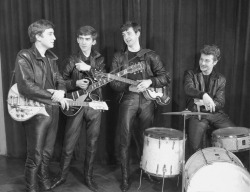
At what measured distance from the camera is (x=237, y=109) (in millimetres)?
4621

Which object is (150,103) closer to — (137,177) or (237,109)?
(137,177)

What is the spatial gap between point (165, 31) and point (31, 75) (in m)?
1.90

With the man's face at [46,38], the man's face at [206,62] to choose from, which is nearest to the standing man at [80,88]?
the man's face at [46,38]

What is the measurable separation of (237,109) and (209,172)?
5.54ft

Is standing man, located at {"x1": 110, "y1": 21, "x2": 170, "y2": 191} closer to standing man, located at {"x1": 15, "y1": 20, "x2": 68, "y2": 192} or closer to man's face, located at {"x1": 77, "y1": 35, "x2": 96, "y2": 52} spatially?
man's face, located at {"x1": 77, "y1": 35, "x2": 96, "y2": 52}

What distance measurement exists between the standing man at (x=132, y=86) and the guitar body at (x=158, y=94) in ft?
0.19

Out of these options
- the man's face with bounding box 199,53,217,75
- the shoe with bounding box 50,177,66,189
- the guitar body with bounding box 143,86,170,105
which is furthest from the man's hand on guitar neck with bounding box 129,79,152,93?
the shoe with bounding box 50,177,66,189

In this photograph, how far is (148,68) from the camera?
3932 mm

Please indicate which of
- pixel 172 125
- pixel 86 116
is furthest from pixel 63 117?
pixel 172 125

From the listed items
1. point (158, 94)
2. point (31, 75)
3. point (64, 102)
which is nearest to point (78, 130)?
point (64, 102)

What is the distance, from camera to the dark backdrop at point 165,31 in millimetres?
4449

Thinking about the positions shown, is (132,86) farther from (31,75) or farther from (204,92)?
(31,75)

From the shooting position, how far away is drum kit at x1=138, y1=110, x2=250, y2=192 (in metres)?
3.13

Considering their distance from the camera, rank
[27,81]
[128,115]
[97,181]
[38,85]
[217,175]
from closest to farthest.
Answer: [217,175] → [27,81] → [38,85] → [128,115] → [97,181]
